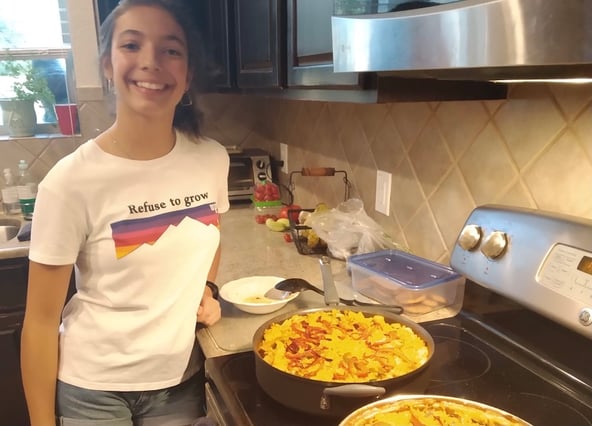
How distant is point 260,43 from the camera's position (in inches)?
61.7

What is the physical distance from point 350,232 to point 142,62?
2.40 ft

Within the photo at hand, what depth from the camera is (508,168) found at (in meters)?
1.08

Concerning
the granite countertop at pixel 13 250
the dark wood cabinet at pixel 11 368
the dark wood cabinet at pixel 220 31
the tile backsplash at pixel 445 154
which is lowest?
the dark wood cabinet at pixel 11 368

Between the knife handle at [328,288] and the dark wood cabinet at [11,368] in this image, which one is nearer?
the knife handle at [328,288]

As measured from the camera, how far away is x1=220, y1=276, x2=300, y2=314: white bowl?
3.82ft

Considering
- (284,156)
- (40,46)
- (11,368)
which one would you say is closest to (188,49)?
(284,156)

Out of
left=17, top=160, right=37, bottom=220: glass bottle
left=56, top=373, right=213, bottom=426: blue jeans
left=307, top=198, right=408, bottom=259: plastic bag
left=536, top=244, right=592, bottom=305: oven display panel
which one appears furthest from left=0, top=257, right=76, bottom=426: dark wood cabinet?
left=536, top=244, right=592, bottom=305: oven display panel

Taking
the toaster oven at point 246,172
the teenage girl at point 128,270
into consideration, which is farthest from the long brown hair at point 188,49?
the toaster oven at point 246,172

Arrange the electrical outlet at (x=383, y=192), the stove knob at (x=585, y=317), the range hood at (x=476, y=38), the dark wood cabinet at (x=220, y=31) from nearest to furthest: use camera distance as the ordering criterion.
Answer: the range hood at (x=476, y=38)
the stove knob at (x=585, y=317)
the electrical outlet at (x=383, y=192)
the dark wood cabinet at (x=220, y=31)

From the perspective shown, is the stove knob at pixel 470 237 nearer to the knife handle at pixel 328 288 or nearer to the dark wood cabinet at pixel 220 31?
the knife handle at pixel 328 288

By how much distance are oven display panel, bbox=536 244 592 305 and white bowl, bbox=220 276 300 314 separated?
56cm

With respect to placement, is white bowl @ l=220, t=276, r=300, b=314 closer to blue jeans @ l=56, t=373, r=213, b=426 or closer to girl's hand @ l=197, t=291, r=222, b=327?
girl's hand @ l=197, t=291, r=222, b=327

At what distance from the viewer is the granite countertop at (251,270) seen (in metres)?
1.09

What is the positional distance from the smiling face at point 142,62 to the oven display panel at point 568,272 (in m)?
0.83
